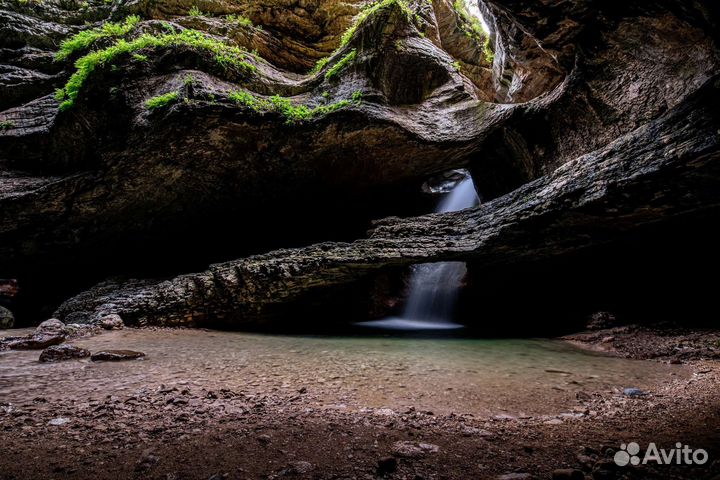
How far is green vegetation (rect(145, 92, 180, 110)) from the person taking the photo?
7.18m

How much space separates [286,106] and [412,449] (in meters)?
7.93

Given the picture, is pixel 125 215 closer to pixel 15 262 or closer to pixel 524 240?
pixel 15 262

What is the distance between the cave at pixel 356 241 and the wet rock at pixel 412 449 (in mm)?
21

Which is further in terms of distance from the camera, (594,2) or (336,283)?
(336,283)

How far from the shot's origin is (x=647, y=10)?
482 cm

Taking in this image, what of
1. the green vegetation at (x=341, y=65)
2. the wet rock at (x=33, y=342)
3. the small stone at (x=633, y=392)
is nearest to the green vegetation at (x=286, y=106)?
the green vegetation at (x=341, y=65)

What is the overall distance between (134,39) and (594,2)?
34.8ft

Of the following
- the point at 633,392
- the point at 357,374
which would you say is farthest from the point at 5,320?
the point at 633,392

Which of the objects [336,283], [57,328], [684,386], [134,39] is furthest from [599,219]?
[134,39]

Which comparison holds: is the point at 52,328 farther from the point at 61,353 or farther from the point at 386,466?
the point at 386,466

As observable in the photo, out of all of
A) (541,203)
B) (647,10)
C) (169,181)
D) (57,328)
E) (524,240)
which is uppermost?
(647,10)

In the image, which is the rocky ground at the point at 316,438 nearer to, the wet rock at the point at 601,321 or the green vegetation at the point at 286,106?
the wet rock at the point at 601,321

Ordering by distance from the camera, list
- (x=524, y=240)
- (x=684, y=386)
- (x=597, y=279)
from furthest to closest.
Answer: (x=597, y=279) < (x=524, y=240) < (x=684, y=386)

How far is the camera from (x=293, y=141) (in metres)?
8.32
